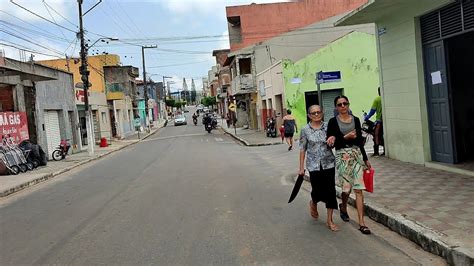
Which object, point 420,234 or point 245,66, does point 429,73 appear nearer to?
point 420,234

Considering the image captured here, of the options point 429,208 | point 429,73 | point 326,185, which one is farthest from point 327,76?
point 326,185

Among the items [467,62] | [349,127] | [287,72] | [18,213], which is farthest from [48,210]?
[287,72]

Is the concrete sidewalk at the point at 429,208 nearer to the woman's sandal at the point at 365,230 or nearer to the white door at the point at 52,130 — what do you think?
the woman's sandal at the point at 365,230

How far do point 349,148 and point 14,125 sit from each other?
681 inches

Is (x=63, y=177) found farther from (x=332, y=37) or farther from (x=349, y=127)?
(x=332, y=37)

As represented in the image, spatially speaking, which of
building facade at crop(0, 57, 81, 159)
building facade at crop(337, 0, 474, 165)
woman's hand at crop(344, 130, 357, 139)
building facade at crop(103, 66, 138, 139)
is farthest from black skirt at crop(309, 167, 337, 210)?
building facade at crop(103, 66, 138, 139)

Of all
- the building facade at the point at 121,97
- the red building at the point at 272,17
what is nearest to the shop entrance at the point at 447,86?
the building facade at the point at 121,97

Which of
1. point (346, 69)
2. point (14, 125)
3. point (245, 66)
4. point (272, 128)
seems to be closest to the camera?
point (14, 125)

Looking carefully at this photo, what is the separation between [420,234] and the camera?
5613 millimetres

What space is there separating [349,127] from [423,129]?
16.8 feet

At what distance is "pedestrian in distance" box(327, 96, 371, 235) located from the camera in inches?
251

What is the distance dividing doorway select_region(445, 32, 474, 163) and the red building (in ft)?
149

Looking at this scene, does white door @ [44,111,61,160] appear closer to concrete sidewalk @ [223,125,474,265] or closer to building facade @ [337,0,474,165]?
building facade @ [337,0,474,165]

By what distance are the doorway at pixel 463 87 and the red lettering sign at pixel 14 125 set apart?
627 inches
